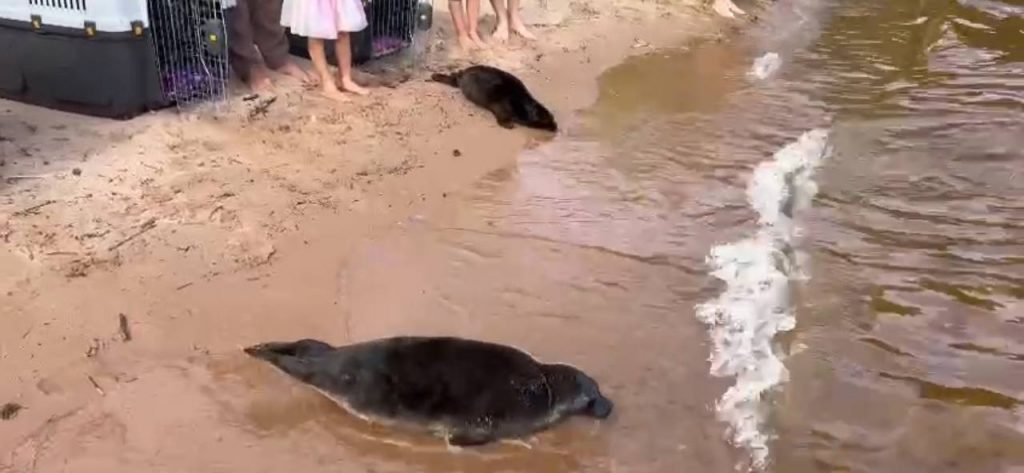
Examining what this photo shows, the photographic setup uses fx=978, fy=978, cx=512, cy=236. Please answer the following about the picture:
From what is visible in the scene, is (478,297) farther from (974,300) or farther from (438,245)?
(974,300)

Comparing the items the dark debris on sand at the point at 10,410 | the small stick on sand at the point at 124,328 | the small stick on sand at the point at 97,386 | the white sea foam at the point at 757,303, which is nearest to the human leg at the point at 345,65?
the white sea foam at the point at 757,303

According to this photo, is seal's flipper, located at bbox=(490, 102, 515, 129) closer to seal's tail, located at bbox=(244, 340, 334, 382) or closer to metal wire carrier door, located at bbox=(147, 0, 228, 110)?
metal wire carrier door, located at bbox=(147, 0, 228, 110)

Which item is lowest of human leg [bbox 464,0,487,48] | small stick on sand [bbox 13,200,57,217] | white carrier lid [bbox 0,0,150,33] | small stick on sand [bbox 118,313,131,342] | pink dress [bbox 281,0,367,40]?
small stick on sand [bbox 118,313,131,342]

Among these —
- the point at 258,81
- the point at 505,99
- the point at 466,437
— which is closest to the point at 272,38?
the point at 258,81

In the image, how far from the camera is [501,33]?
8.19m

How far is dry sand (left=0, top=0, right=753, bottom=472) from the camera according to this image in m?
3.54

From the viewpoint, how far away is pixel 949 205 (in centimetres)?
574

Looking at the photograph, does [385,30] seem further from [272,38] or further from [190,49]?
[190,49]

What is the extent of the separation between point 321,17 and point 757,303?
331 cm

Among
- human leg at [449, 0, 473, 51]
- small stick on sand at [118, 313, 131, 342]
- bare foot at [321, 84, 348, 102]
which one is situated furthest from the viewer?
human leg at [449, 0, 473, 51]

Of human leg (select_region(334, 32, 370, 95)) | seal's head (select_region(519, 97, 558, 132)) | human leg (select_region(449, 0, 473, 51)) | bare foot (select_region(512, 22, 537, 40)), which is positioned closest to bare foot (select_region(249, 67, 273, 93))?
human leg (select_region(334, 32, 370, 95))

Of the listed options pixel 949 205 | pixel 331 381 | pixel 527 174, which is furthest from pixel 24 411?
pixel 949 205

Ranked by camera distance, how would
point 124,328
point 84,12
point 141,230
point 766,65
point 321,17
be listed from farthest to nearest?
point 766,65 → point 321,17 → point 84,12 → point 141,230 → point 124,328

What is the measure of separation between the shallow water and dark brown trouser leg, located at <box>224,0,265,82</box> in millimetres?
1916
